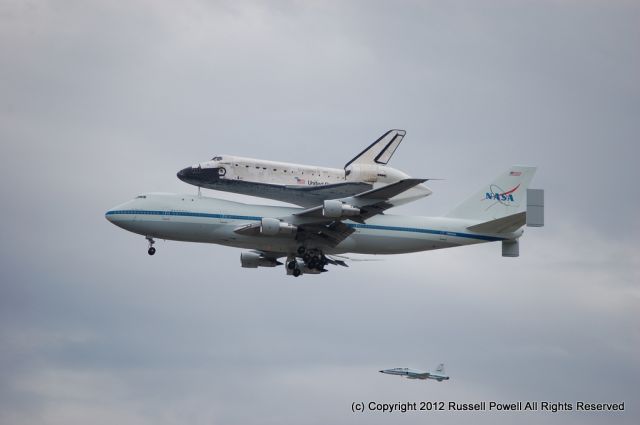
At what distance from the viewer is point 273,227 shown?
63469 millimetres

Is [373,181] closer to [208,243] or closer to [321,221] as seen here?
[321,221]

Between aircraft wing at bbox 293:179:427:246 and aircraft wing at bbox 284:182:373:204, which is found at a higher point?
aircraft wing at bbox 284:182:373:204

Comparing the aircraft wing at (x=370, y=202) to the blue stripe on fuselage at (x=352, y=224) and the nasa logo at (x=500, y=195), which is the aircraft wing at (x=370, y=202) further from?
the nasa logo at (x=500, y=195)

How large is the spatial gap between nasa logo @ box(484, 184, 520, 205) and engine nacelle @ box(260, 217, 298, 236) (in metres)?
16.5

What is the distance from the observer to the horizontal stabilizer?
67438 mm

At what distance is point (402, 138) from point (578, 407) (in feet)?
69.9

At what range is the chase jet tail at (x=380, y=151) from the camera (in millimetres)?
63156

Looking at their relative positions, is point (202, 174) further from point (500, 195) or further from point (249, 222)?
point (500, 195)

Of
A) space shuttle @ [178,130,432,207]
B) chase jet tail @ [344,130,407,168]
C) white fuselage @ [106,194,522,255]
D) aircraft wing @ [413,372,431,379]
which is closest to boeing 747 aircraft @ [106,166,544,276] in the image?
white fuselage @ [106,194,522,255]

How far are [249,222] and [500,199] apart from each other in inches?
766

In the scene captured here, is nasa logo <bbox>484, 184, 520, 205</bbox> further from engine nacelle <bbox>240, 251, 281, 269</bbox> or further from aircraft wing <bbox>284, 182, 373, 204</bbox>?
engine nacelle <bbox>240, 251, 281, 269</bbox>

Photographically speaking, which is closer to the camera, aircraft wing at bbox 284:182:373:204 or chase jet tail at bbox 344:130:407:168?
aircraft wing at bbox 284:182:373:204

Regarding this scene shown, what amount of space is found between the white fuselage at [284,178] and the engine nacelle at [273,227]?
181 cm

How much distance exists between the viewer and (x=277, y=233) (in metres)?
63.9
